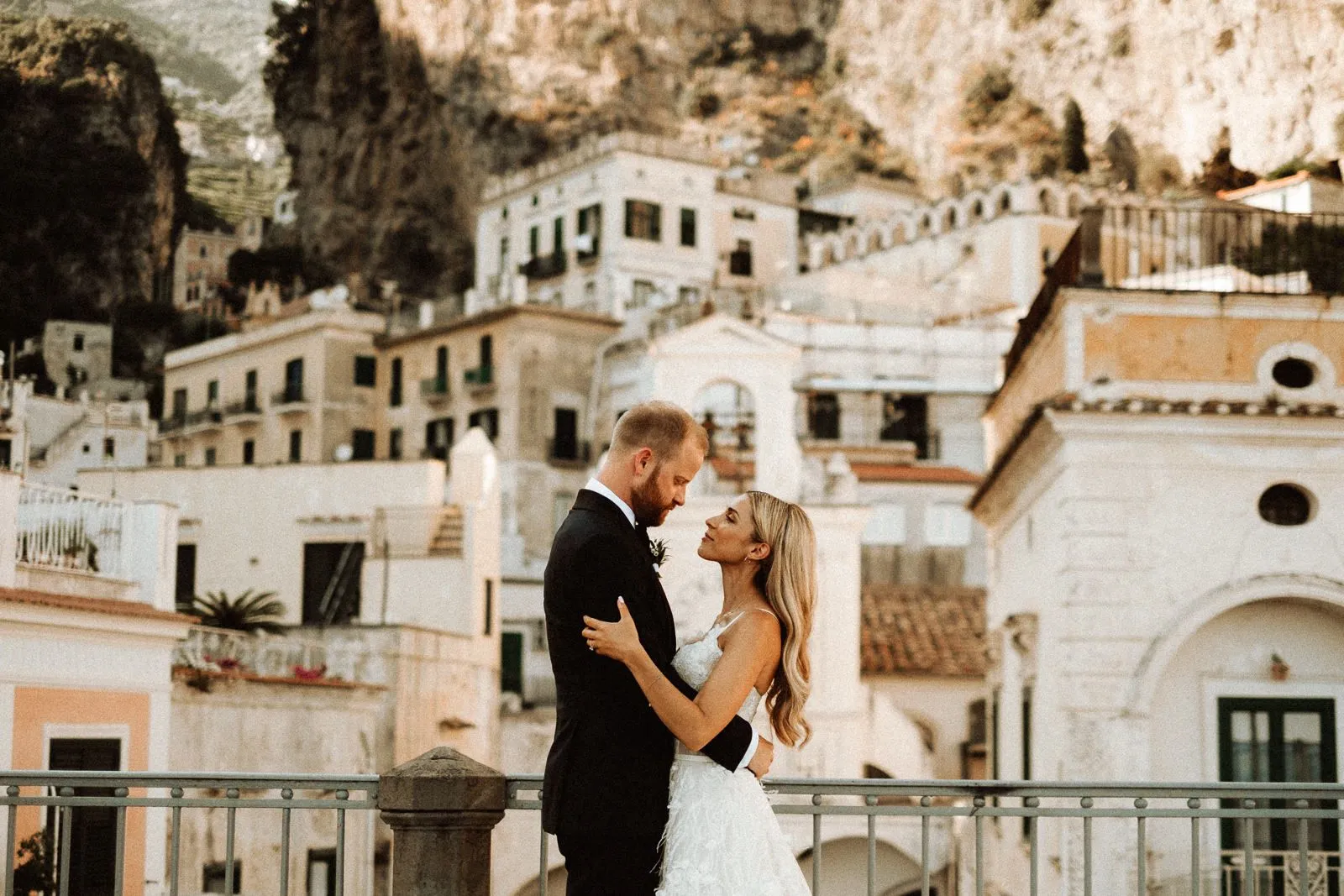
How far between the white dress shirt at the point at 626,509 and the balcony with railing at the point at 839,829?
47 cm

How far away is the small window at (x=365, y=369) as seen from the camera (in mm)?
59062

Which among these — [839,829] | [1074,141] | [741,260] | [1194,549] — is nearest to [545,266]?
[741,260]

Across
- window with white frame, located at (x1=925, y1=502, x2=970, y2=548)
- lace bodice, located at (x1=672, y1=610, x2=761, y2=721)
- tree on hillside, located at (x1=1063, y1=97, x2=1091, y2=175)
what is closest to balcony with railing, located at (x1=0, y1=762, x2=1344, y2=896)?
lace bodice, located at (x1=672, y1=610, x2=761, y2=721)

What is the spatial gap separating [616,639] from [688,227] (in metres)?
61.1

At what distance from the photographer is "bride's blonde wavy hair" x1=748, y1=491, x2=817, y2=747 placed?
19.8ft

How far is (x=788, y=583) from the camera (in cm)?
601

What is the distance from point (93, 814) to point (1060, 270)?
12402 millimetres

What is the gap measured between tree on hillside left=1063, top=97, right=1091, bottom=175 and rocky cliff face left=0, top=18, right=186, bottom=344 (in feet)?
144

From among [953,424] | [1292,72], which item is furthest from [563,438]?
[1292,72]

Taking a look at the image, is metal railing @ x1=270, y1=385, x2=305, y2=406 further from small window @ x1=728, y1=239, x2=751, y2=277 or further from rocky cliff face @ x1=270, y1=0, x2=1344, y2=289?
rocky cliff face @ x1=270, y1=0, x2=1344, y2=289

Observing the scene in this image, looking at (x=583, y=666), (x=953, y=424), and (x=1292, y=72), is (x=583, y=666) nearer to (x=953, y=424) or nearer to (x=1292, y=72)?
(x=953, y=424)

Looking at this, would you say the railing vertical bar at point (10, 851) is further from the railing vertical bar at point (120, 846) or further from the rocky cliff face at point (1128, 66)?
the rocky cliff face at point (1128, 66)

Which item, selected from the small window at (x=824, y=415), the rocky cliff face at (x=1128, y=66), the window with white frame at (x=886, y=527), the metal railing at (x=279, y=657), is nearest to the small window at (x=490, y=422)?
the small window at (x=824, y=415)

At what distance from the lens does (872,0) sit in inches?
3750
